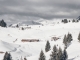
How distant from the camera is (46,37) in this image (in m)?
194

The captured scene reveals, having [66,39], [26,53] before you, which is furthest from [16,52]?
[66,39]

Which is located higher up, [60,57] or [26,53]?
[60,57]

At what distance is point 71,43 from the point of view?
442 ft

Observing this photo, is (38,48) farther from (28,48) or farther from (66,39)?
(66,39)

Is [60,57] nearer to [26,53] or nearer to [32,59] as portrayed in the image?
[32,59]

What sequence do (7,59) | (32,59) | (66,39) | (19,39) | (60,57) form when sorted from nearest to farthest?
(60,57)
(7,59)
(32,59)
(66,39)
(19,39)

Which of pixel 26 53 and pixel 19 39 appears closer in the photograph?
pixel 26 53

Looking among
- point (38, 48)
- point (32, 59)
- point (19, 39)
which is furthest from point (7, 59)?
point (19, 39)

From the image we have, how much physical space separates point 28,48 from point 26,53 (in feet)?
42.5

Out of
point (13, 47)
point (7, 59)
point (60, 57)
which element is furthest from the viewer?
point (13, 47)

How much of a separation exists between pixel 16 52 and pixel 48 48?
2114 cm

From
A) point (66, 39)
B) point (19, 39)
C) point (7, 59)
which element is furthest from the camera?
point (19, 39)

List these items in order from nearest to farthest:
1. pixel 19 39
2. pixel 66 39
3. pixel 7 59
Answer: pixel 7 59
pixel 66 39
pixel 19 39

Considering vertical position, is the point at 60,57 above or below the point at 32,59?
above
